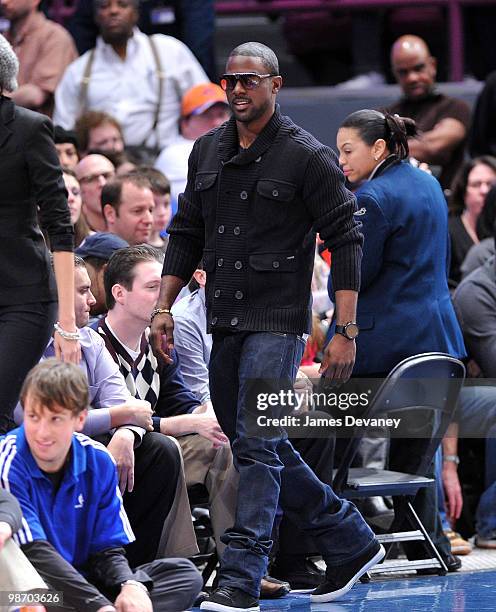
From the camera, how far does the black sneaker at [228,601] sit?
4715mm

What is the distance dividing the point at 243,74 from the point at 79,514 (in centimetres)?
155

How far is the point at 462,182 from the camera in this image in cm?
845

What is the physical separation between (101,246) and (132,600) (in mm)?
2269

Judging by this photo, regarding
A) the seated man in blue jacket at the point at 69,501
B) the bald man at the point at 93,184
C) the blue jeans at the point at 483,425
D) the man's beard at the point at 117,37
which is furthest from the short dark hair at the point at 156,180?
the seated man in blue jacket at the point at 69,501

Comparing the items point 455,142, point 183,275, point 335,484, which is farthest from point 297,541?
point 455,142

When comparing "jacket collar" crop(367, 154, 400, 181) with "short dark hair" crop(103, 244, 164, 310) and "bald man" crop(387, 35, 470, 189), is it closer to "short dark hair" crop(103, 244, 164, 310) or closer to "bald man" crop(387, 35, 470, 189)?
"short dark hair" crop(103, 244, 164, 310)

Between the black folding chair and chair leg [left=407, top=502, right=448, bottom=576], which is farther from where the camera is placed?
chair leg [left=407, top=502, right=448, bottom=576]

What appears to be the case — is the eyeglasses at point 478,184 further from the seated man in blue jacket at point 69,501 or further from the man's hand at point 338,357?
the seated man in blue jacket at point 69,501

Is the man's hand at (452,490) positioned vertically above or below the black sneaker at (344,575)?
below

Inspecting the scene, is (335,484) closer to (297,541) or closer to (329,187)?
(297,541)

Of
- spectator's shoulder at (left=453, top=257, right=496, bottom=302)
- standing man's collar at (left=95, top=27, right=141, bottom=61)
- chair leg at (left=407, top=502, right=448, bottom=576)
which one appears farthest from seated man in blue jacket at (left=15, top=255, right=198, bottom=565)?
standing man's collar at (left=95, top=27, right=141, bottom=61)

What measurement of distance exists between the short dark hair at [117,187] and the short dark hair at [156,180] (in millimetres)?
124

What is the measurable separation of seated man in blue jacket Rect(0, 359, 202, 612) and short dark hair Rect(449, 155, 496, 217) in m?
4.36

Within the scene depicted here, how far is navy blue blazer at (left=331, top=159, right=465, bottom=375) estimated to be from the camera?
5.70m
